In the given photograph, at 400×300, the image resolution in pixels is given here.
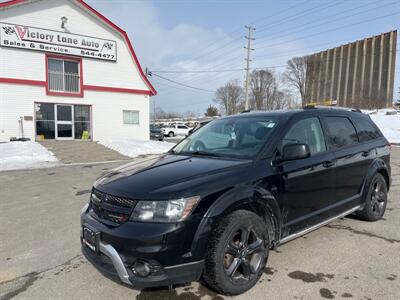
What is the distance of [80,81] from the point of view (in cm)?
2066

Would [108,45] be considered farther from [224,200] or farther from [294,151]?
[224,200]

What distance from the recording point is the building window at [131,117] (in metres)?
22.6

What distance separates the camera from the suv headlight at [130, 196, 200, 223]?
281 cm

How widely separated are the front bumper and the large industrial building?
73669 mm

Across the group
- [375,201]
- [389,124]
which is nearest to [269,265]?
[375,201]

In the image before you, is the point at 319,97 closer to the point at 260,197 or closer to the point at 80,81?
the point at 80,81

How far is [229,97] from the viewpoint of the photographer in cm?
8675

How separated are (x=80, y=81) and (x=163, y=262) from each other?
1993 centimetres

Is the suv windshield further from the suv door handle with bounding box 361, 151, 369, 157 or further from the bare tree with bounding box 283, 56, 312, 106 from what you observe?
the bare tree with bounding box 283, 56, 312, 106

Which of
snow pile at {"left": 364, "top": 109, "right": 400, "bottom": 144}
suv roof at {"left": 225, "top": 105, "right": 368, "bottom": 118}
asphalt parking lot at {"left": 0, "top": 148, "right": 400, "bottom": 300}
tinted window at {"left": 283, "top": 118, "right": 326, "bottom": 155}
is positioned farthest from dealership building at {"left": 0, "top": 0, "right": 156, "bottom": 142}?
snow pile at {"left": 364, "top": 109, "right": 400, "bottom": 144}

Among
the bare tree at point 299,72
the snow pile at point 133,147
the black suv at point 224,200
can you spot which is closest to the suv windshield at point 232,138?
the black suv at point 224,200

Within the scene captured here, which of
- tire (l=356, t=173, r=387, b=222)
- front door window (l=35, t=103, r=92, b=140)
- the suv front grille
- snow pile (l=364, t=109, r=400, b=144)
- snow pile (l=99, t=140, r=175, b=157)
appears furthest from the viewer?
snow pile (l=364, t=109, r=400, b=144)

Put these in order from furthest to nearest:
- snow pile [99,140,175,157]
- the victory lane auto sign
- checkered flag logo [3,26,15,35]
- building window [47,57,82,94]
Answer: building window [47,57,82,94] → the victory lane auto sign → checkered flag logo [3,26,15,35] → snow pile [99,140,175,157]

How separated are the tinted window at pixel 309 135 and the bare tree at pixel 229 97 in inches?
3185
